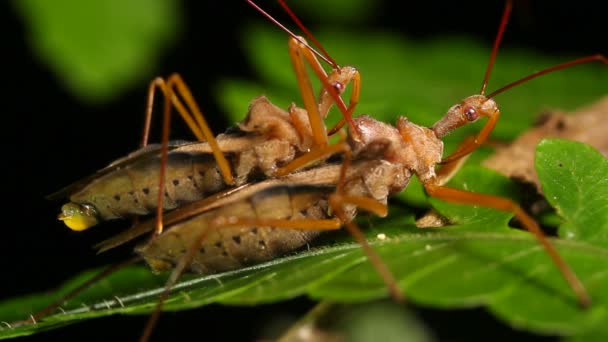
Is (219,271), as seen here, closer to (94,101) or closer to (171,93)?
(171,93)

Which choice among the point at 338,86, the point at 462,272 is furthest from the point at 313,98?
the point at 462,272

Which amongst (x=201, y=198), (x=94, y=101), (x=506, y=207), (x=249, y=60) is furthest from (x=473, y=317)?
(x=94, y=101)

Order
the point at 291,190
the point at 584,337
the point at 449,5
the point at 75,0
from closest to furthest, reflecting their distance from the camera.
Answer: the point at 584,337 → the point at 291,190 → the point at 75,0 → the point at 449,5

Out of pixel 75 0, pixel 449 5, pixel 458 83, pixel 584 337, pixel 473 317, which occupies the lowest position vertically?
pixel 473 317

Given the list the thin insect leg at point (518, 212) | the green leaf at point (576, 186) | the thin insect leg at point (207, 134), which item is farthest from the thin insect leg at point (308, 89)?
the green leaf at point (576, 186)

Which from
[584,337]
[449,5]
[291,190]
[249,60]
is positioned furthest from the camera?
[449,5]
